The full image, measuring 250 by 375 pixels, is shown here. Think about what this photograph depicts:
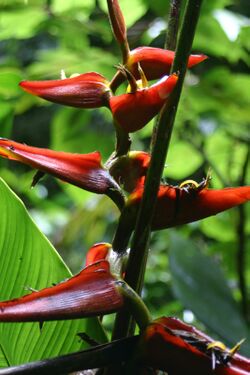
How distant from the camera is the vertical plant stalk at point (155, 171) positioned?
31 cm

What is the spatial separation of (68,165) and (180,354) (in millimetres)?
117

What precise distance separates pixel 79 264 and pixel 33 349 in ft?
4.88

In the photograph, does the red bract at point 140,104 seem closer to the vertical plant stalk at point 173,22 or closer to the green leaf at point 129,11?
the vertical plant stalk at point 173,22

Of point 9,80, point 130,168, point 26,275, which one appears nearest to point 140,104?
point 130,168

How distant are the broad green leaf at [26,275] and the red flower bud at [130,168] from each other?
0.28ft

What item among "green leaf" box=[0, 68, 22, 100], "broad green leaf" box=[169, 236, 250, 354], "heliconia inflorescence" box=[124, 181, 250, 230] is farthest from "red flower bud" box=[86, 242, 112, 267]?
"broad green leaf" box=[169, 236, 250, 354]

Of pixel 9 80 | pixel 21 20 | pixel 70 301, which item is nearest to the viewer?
pixel 70 301

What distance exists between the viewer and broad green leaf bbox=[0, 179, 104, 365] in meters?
0.42

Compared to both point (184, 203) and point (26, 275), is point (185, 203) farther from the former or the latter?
point (26, 275)

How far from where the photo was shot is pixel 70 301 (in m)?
0.30

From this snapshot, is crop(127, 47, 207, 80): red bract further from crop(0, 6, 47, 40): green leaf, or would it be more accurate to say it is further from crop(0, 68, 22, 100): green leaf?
crop(0, 6, 47, 40): green leaf

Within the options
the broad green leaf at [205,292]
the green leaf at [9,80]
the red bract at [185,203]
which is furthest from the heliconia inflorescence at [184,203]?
the broad green leaf at [205,292]

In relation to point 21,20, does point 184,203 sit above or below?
above

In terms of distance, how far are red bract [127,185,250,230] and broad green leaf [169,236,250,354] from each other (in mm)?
463
